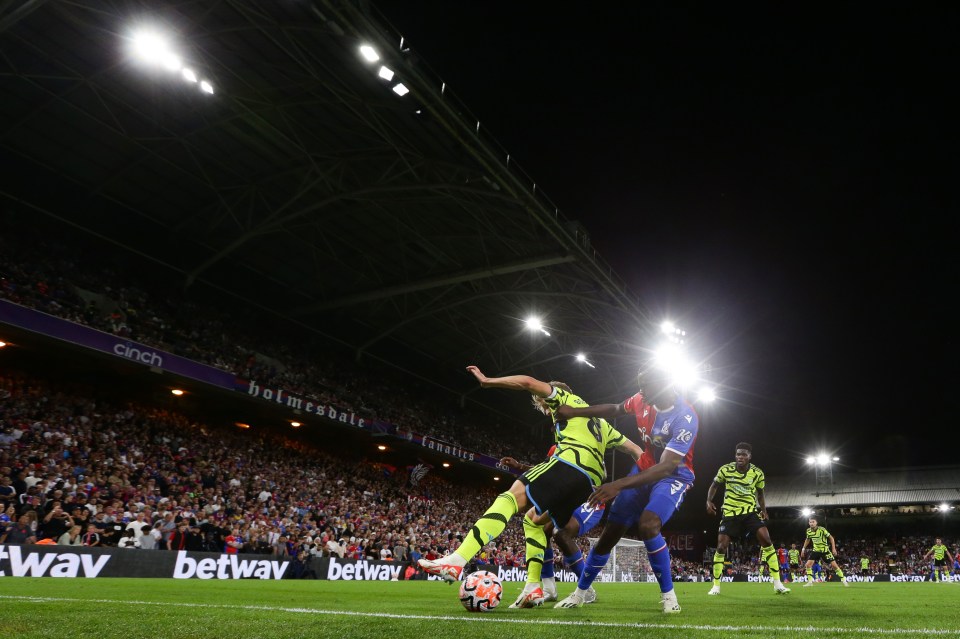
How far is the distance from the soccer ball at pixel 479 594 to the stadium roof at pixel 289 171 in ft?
49.9

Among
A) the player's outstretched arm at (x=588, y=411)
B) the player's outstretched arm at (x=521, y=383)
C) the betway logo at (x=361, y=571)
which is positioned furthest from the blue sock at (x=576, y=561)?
the betway logo at (x=361, y=571)

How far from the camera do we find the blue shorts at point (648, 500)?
7.12 m

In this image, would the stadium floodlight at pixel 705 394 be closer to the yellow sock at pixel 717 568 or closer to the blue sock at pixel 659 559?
the yellow sock at pixel 717 568

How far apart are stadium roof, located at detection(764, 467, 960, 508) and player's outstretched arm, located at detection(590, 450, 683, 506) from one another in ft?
170

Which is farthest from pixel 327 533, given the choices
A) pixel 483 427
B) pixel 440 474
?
pixel 483 427

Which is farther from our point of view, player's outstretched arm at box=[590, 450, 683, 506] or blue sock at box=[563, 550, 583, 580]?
blue sock at box=[563, 550, 583, 580]

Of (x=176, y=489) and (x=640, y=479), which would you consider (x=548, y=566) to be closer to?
(x=640, y=479)

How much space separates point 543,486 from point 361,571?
1795cm

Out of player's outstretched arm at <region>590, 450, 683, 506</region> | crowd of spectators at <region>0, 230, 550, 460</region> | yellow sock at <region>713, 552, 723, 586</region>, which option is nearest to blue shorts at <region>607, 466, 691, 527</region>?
player's outstretched arm at <region>590, 450, 683, 506</region>

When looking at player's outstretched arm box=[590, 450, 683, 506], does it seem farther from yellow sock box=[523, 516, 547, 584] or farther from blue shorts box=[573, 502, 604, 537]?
blue shorts box=[573, 502, 604, 537]

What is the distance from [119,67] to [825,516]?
5686 cm

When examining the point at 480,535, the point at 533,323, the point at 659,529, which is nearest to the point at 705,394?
the point at 533,323

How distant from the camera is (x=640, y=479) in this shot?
20.5 feet

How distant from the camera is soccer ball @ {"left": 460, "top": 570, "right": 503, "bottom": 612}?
19.7ft
